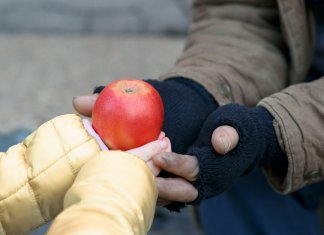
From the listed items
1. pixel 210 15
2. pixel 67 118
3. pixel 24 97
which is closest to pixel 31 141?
pixel 67 118

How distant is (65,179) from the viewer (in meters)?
0.71

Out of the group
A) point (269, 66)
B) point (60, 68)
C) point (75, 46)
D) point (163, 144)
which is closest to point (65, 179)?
point (163, 144)

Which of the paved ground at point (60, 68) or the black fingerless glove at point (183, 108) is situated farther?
the paved ground at point (60, 68)

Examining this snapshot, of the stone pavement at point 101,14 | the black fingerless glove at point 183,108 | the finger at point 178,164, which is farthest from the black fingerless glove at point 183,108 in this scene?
the stone pavement at point 101,14

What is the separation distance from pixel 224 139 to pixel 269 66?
0.32m

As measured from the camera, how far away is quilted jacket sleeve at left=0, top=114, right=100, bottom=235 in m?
0.71

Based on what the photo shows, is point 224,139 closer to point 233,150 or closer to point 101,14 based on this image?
point 233,150

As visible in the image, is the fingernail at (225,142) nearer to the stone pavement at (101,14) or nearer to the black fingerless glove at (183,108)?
the black fingerless glove at (183,108)

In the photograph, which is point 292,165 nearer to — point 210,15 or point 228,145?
point 228,145

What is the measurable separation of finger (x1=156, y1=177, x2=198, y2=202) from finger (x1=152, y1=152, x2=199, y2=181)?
0.03 ft

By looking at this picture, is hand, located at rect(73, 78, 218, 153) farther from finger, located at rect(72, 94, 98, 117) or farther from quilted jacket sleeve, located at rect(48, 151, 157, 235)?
quilted jacket sleeve, located at rect(48, 151, 157, 235)

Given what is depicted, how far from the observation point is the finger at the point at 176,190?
78 cm

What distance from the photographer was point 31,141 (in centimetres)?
74

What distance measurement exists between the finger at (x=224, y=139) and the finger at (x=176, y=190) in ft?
0.20
